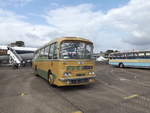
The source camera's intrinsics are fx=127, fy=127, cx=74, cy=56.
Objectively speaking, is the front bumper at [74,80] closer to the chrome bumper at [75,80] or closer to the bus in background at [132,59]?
the chrome bumper at [75,80]

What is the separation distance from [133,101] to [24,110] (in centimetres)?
426

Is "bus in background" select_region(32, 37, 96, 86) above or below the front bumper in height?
above

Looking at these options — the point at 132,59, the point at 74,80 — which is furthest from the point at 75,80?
the point at 132,59

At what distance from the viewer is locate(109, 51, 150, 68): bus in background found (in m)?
18.2

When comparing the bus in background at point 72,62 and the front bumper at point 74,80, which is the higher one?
the bus in background at point 72,62

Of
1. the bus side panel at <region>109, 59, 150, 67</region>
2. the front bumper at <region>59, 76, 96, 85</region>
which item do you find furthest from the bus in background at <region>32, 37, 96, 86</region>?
the bus side panel at <region>109, 59, 150, 67</region>

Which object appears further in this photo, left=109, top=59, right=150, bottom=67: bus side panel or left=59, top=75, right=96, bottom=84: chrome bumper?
left=109, top=59, right=150, bottom=67: bus side panel

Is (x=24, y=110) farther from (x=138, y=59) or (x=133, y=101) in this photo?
(x=138, y=59)

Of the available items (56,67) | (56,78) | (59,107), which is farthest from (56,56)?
(59,107)

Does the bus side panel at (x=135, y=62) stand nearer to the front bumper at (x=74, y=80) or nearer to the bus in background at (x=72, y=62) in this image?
the bus in background at (x=72, y=62)

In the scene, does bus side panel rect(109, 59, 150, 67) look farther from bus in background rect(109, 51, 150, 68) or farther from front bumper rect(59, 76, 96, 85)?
front bumper rect(59, 76, 96, 85)

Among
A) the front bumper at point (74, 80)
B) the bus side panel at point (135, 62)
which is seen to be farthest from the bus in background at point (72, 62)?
the bus side panel at point (135, 62)

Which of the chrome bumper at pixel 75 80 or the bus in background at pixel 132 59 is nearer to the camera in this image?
the chrome bumper at pixel 75 80

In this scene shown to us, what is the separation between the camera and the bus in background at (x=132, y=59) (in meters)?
18.2
